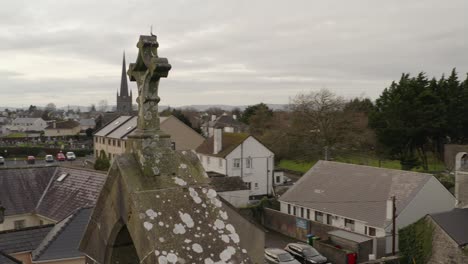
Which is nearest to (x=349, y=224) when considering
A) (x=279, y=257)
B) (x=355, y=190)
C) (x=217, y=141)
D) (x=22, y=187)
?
(x=355, y=190)

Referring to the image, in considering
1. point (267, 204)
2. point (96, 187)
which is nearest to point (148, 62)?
point (96, 187)

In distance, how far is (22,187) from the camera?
23.6 meters

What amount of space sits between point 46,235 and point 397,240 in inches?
715

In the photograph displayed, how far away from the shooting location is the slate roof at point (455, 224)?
19.8 m

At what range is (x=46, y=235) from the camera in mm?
16000

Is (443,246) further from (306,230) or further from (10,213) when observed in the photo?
(10,213)

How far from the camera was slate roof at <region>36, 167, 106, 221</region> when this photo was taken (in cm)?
2122

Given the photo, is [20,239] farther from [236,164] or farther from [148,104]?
[236,164]

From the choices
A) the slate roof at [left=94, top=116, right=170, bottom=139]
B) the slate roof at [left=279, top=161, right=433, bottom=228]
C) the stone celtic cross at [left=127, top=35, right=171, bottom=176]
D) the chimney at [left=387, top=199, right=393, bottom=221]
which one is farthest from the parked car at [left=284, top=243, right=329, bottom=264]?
the slate roof at [left=94, top=116, right=170, bottom=139]

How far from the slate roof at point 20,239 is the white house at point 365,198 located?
703 inches

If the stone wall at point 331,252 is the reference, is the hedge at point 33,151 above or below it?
above

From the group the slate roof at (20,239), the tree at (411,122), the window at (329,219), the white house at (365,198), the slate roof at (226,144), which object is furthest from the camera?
the tree at (411,122)

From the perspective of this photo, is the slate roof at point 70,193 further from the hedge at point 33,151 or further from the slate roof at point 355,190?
the hedge at point 33,151

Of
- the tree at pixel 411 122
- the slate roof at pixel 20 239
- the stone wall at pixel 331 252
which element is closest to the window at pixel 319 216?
the stone wall at pixel 331 252
